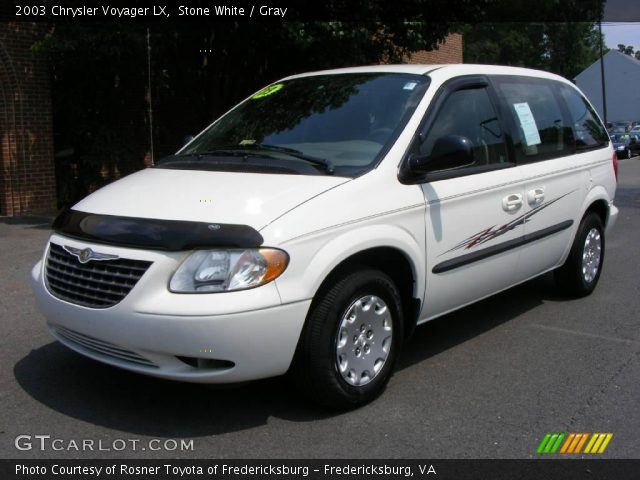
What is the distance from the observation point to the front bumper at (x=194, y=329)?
3404 mm

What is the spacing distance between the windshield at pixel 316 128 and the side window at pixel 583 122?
2.06 meters

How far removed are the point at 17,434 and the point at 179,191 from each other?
1496 millimetres

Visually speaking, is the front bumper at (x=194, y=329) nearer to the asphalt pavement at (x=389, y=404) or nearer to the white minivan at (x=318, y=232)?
the white minivan at (x=318, y=232)

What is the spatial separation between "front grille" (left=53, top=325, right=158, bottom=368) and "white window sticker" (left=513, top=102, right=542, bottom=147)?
127 inches

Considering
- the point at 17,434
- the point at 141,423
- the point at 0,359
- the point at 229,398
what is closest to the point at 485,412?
the point at 229,398

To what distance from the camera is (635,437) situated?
373cm

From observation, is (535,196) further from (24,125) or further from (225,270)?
(24,125)

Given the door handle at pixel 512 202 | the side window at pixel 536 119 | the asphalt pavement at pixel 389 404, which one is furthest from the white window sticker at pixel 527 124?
the asphalt pavement at pixel 389 404

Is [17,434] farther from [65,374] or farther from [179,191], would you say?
[179,191]

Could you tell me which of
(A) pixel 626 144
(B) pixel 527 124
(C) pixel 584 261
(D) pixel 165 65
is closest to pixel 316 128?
(B) pixel 527 124

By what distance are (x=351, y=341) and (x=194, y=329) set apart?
36.9 inches

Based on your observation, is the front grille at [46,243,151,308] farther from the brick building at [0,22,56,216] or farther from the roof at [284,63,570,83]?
the brick building at [0,22,56,216]

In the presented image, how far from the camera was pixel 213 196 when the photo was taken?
3.84m

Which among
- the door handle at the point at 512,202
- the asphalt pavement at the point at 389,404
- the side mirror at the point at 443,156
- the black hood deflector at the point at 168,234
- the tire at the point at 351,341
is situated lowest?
the asphalt pavement at the point at 389,404
